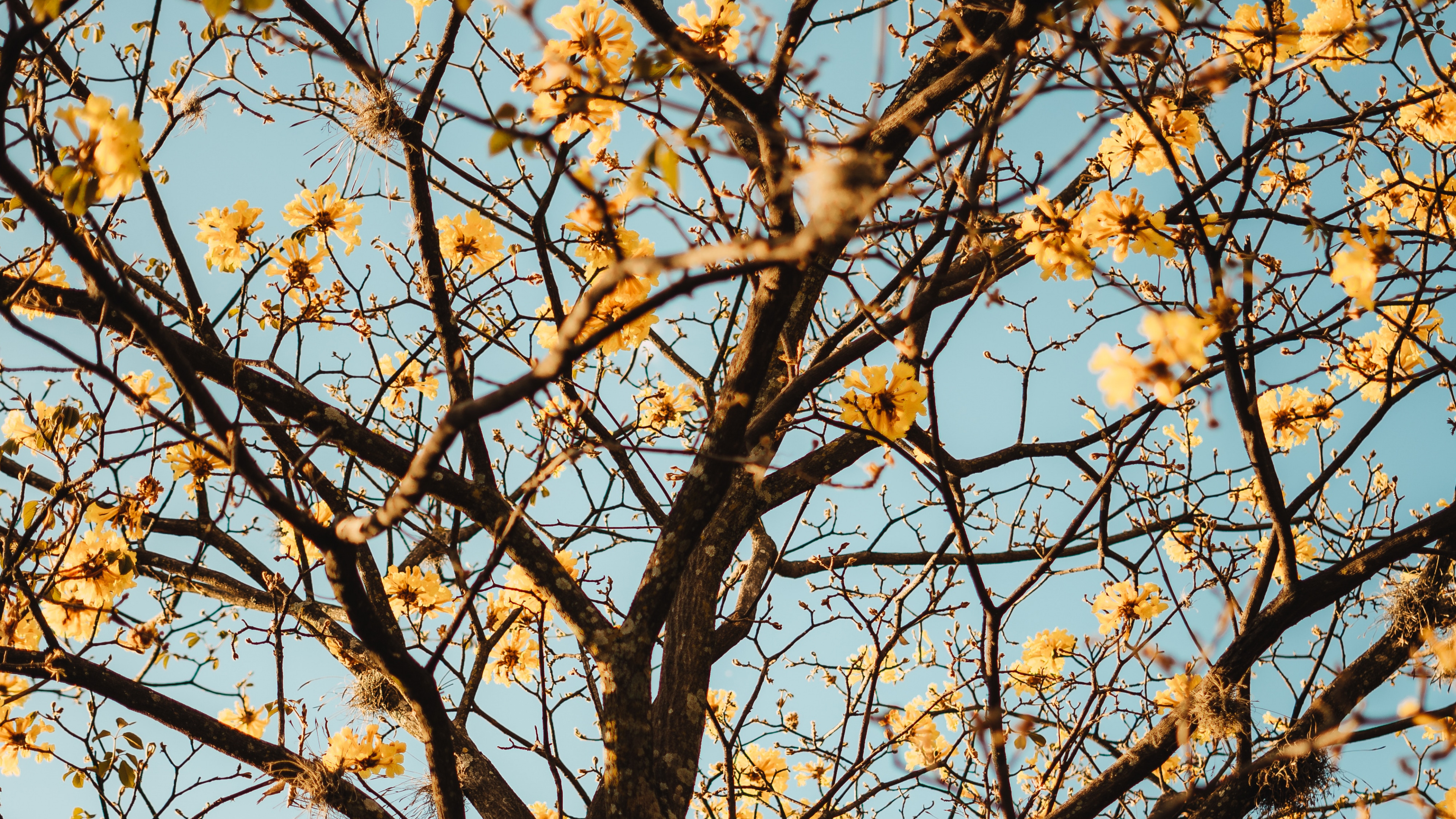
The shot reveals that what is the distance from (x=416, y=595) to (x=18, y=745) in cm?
120

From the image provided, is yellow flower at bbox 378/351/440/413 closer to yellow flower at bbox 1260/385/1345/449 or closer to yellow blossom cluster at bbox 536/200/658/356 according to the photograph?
yellow blossom cluster at bbox 536/200/658/356

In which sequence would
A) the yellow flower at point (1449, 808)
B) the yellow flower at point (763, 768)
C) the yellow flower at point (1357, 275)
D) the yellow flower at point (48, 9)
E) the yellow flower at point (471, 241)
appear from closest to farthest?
the yellow flower at point (48, 9)
the yellow flower at point (1357, 275)
the yellow flower at point (1449, 808)
the yellow flower at point (471, 241)
the yellow flower at point (763, 768)

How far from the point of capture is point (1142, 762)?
2211 millimetres

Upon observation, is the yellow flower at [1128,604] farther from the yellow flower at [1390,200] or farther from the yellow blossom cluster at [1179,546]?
the yellow flower at [1390,200]

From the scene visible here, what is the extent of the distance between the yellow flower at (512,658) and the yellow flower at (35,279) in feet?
5.85

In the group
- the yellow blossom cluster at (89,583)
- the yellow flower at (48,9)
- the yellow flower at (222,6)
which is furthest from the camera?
the yellow blossom cluster at (89,583)

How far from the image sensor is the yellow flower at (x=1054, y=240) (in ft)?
5.88

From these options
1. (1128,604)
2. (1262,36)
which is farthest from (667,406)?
(1262,36)

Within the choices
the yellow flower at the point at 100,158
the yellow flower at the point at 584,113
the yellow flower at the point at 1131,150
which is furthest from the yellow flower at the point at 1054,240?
the yellow flower at the point at 100,158

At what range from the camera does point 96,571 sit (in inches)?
85.7

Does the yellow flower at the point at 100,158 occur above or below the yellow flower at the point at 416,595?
below

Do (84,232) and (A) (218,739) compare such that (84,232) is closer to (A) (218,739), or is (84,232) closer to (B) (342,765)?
(A) (218,739)

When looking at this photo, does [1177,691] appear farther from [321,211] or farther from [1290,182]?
[321,211]

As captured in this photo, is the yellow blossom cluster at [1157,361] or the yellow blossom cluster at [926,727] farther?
the yellow blossom cluster at [926,727]
